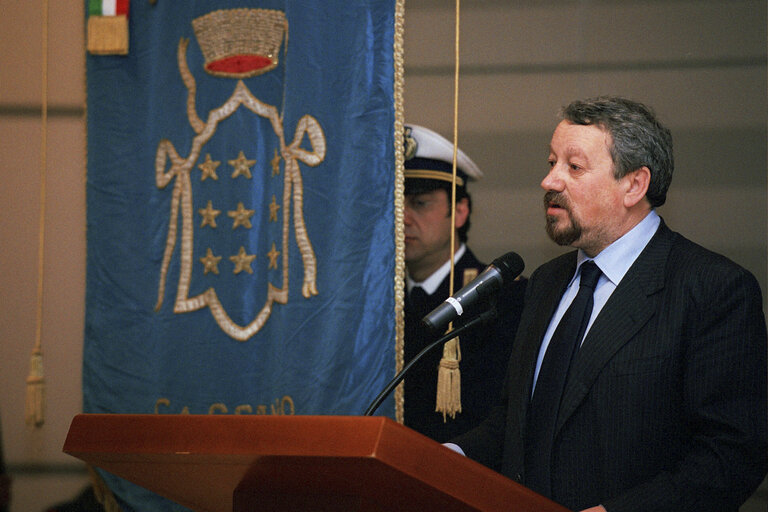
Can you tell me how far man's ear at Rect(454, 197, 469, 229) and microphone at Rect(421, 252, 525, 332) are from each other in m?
0.93

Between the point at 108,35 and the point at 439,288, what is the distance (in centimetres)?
129

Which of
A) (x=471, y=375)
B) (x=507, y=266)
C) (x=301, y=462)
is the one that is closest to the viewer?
(x=301, y=462)

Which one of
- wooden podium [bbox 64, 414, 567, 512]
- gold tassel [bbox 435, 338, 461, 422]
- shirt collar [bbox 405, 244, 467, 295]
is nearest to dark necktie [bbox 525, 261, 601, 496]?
gold tassel [bbox 435, 338, 461, 422]

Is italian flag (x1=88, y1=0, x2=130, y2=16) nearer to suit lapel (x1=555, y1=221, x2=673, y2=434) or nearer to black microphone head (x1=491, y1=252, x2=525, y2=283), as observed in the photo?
black microphone head (x1=491, y1=252, x2=525, y2=283)

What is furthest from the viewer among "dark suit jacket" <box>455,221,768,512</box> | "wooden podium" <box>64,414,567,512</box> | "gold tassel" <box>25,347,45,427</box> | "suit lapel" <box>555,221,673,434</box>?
"gold tassel" <box>25,347,45,427</box>

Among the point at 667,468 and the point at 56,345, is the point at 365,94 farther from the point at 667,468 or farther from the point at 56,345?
the point at 56,345

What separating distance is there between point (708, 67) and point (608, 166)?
3.32 ft

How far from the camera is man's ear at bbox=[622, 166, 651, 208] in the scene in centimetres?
185

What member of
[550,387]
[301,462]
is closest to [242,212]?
[550,387]

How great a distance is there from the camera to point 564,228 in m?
1.87

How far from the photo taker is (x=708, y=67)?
8.62 feet

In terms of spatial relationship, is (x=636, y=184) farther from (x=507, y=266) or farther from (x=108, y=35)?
(x=108, y=35)

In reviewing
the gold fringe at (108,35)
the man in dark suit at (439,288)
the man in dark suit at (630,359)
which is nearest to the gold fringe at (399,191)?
the man in dark suit at (439,288)

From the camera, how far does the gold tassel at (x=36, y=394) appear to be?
2.58 m
